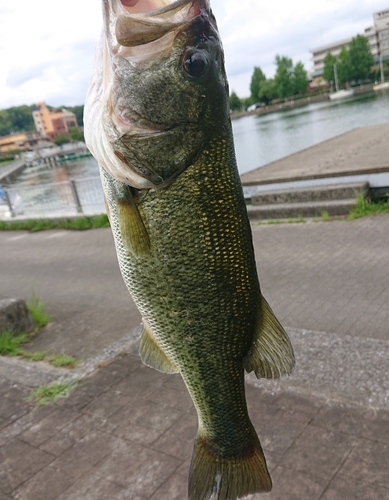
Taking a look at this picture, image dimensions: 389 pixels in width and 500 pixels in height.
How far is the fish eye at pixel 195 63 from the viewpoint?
1.60 meters

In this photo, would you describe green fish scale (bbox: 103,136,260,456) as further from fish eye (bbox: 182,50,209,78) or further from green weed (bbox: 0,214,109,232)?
green weed (bbox: 0,214,109,232)

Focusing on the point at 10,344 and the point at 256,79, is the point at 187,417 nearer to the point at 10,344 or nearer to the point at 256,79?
the point at 10,344

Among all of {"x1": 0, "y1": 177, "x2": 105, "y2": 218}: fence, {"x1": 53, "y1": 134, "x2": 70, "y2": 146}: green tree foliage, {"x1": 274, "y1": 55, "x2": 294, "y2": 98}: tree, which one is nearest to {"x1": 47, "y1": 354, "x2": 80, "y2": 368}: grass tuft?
{"x1": 0, "y1": 177, "x2": 105, "y2": 218}: fence

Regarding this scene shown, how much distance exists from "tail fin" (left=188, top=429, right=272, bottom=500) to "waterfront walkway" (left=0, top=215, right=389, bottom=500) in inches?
38.8

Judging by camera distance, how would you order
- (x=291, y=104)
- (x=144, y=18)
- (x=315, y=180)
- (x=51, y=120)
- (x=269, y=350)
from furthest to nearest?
(x=51, y=120) → (x=291, y=104) → (x=315, y=180) → (x=269, y=350) → (x=144, y=18)

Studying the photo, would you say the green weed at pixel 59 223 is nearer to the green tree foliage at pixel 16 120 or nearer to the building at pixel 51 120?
the building at pixel 51 120

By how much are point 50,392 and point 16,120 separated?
129938 millimetres

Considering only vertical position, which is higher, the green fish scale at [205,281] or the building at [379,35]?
the building at [379,35]

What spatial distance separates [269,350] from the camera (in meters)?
1.91

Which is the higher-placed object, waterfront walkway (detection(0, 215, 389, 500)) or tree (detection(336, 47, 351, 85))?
tree (detection(336, 47, 351, 85))

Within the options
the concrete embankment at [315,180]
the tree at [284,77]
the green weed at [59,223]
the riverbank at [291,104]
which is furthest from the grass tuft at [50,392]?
the tree at [284,77]

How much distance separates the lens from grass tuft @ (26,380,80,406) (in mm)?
4195

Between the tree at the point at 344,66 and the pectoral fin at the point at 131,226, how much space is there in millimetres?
104540

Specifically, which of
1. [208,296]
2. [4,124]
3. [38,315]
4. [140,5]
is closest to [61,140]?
[4,124]
